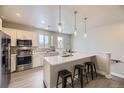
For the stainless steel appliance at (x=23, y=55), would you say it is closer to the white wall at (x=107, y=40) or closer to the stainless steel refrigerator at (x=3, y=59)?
the stainless steel refrigerator at (x=3, y=59)

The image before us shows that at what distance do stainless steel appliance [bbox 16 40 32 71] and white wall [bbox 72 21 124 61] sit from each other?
366 centimetres

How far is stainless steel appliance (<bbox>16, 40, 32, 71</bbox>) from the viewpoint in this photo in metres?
4.43

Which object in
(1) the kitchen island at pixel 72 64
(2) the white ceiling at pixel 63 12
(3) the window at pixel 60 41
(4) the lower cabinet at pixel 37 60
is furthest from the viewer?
(3) the window at pixel 60 41

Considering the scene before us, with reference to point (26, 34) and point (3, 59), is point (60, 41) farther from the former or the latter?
point (3, 59)

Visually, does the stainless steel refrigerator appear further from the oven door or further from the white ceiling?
the oven door

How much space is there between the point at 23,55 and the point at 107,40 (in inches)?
170

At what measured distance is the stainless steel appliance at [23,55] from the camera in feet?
14.5

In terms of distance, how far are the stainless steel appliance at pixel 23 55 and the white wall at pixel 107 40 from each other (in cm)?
366

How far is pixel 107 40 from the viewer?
4.85 metres

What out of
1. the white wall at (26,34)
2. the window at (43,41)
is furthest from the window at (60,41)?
the window at (43,41)

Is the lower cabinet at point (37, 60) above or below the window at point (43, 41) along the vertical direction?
below

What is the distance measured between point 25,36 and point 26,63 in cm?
136

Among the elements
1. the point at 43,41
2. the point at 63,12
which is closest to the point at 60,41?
the point at 43,41

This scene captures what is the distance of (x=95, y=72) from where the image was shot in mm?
3852
